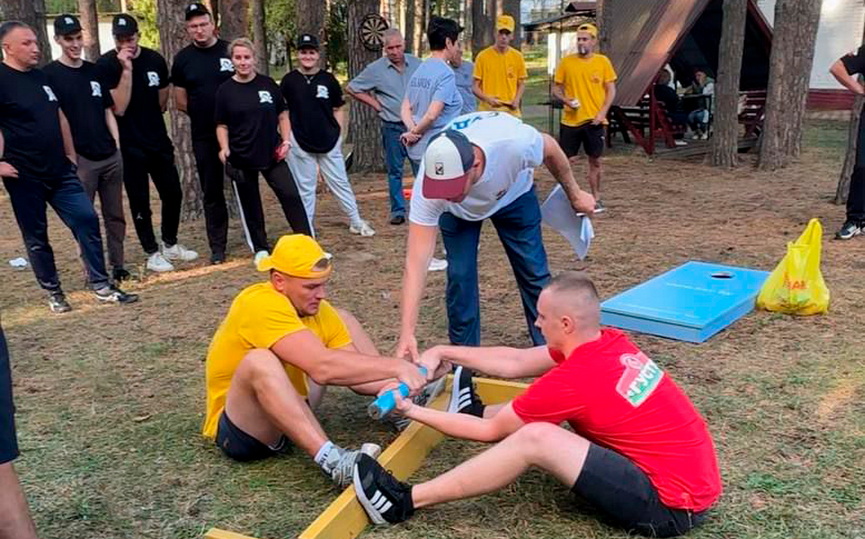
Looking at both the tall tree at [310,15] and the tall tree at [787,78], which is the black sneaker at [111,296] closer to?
the tall tree at [310,15]

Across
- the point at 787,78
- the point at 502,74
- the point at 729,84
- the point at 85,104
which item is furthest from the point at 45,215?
the point at 787,78

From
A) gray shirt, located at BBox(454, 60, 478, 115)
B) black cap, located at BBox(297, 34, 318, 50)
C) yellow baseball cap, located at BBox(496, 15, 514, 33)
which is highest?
yellow baseball cap, located at BBox(496, 15, 514, 33)

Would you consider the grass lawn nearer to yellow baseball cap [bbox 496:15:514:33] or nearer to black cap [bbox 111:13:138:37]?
black cap [bbox 111:13:138:37]

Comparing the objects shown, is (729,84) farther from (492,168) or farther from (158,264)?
(492,168)

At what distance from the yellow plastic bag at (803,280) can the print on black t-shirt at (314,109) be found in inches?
161

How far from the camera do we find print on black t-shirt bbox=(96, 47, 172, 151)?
250 inches

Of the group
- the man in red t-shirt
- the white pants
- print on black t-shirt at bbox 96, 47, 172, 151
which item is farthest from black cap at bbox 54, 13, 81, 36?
the man in red t-shirt

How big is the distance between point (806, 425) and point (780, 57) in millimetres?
7680

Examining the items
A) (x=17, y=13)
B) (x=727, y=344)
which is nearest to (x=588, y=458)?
(x=727, y=344)

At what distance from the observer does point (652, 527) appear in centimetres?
275

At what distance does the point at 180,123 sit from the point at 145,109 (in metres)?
1.41

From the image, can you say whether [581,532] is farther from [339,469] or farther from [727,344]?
[727,344]

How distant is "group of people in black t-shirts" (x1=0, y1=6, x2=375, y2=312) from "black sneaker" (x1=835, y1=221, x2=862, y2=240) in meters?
4.28

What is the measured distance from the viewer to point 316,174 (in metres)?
7.38
